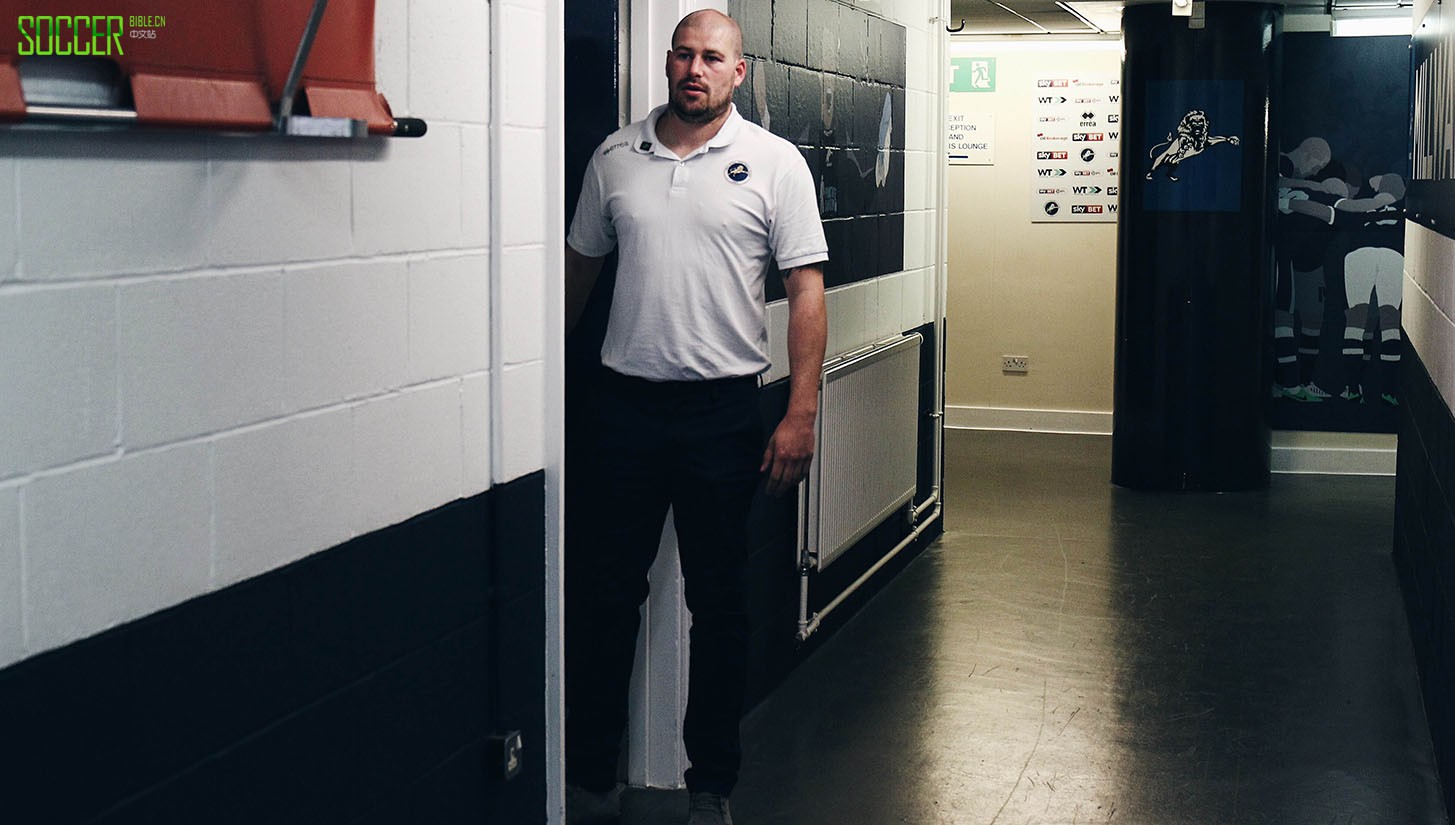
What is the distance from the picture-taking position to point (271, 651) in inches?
80.3

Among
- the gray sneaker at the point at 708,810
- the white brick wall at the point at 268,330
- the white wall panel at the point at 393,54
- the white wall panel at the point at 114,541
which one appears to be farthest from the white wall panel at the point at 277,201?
the gray sneaker at the point at 708,810

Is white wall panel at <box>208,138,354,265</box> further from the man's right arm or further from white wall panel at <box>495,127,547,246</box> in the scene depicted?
the man's right arm

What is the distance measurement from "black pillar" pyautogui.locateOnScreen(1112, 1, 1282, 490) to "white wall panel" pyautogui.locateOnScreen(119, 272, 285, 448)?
5.92m

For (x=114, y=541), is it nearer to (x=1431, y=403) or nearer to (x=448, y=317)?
(x=448, y=317)

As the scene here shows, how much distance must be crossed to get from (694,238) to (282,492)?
51.1 inches

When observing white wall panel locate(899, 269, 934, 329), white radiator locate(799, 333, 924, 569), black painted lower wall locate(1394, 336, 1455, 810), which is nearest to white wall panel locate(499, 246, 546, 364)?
white radiator locate(799, 333, 924, 569)

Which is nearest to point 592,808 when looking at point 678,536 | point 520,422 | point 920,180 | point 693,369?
point 678,536

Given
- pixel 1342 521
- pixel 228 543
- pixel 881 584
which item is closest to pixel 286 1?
pixel 228 543

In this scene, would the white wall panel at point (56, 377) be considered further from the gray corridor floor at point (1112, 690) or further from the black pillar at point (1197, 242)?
the black pillar at point (1197, 242)

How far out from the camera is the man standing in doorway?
3.16m

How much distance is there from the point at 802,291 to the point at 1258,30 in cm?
476

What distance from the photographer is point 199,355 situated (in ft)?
6.11

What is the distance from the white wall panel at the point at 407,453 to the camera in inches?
88.3

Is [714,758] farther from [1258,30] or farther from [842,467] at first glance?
[1258,30]
